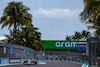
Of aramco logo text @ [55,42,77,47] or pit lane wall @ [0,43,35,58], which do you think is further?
aramco logo text @ [55,42,77,47]

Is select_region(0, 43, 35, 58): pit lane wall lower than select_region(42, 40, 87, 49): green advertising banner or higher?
lower

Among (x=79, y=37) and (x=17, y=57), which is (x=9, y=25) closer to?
(x=17, y=57)

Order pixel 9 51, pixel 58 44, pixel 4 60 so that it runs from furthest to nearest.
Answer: pixel 58 44 < pixel 9 51 < pixel 4 60

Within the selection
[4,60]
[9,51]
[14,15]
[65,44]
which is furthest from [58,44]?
[4,60]

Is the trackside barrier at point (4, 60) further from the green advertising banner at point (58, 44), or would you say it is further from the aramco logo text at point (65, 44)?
the aramco logo text at point (65, 44)

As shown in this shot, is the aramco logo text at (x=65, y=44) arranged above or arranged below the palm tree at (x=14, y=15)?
below

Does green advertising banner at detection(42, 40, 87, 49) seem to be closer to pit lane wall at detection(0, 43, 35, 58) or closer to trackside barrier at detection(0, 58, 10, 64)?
pit lane wall at detection(0, 43, 35, 58)

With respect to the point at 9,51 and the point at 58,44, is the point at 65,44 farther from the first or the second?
the point at 9,51

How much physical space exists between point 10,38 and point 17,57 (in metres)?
18.3

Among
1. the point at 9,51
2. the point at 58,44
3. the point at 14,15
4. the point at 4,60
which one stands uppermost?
the point at 14,15

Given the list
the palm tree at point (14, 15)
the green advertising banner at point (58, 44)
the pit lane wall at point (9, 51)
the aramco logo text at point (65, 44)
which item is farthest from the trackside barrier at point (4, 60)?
the aramco logo text at point (65, 44)

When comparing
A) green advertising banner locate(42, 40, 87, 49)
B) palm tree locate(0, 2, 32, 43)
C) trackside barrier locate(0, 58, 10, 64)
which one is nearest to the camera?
trackside barrier locate(0, 58, 10, 64)

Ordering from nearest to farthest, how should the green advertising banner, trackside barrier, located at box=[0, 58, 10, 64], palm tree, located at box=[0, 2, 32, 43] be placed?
trackside barrier, located at box=[0, 58, 10, 64] < palm tree, located at box=[0, 2, 32, 43] < the green advertising banner

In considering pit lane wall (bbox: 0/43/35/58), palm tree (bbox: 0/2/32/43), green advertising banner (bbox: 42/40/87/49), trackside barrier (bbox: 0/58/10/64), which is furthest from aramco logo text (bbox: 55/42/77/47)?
trackside barrier (bbox: 0/58/10/64)
